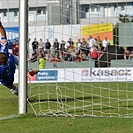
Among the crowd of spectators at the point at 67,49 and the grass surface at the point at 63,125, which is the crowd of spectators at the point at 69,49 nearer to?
the crowd of spectators at the point at 67,49

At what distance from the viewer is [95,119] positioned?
9.80 meters

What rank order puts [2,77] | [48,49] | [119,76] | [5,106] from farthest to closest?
[119,76]
[48,49]
[2,77]
[5,106]

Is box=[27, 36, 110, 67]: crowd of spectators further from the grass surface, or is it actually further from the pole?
the grass surface

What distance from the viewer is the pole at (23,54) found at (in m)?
10.5

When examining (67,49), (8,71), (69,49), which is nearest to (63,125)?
(8,71)

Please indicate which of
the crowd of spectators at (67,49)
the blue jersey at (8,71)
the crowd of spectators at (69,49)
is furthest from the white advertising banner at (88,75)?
the blue jersey at (8,71)

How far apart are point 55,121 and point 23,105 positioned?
3.62 feet

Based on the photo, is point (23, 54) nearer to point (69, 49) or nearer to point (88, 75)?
point (69, 49)

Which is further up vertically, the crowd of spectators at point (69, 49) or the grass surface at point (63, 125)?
the crowd of spectators at point (69, 49)

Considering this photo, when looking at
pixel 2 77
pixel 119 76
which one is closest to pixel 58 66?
pixel 119 76

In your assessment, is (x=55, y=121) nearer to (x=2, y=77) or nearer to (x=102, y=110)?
(x=102, y=110)

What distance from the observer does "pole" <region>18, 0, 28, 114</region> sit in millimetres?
10477

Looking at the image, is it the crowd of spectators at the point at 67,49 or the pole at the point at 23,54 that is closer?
the pole at the point at 23,54

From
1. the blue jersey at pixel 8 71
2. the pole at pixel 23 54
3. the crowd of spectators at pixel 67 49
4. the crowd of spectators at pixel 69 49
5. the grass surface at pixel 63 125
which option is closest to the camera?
the grass surface at pixel 63 125
